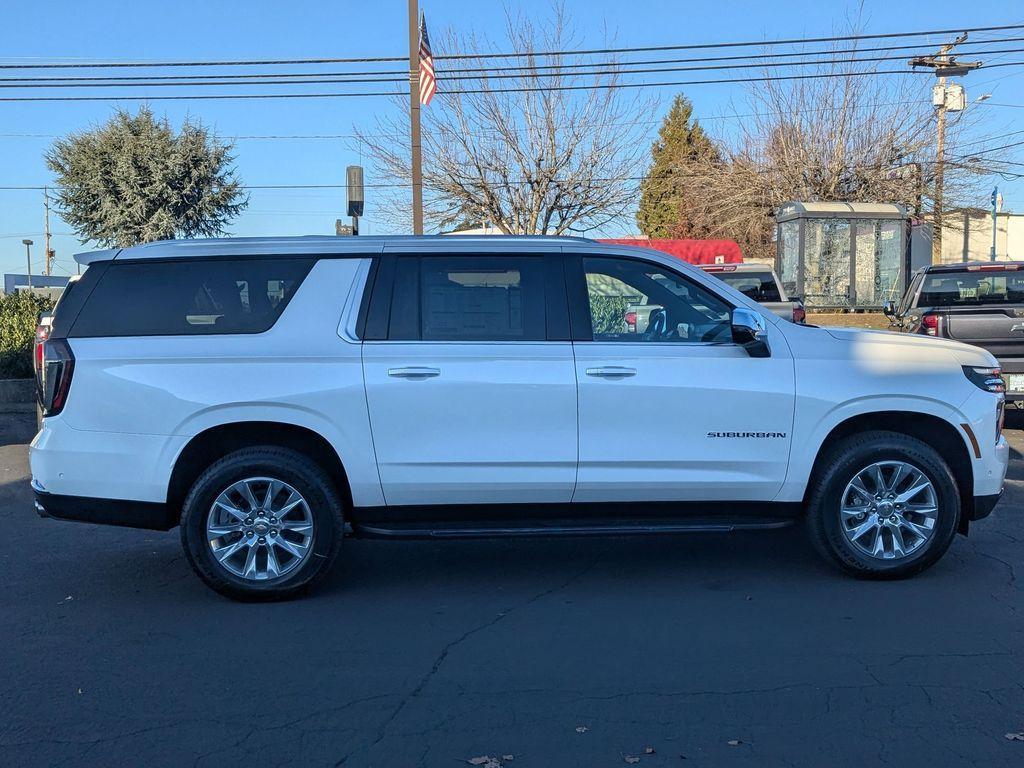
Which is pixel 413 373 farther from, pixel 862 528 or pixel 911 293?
pixel 911 293

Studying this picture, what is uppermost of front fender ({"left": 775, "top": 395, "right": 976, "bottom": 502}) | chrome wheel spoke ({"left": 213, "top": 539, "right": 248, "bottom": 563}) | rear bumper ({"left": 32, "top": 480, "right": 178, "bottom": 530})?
front fender ({"left": 775, "top": 395, "right": 976, "bottom": 502})

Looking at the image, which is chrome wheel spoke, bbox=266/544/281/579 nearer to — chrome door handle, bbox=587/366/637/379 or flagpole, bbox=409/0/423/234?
chrome door handle, bbox=587/366/637/379

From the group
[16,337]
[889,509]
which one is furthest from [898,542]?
[16,337]

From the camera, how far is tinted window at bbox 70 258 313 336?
5.48m

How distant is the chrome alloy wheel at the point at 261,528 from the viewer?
213 inches

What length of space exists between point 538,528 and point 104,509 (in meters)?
2.32

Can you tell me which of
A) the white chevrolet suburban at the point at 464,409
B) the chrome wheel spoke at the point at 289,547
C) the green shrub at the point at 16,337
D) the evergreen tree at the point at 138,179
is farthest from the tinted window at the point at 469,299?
the evergreen tree at the point at 138,179

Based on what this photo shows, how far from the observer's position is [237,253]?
5.61 meters

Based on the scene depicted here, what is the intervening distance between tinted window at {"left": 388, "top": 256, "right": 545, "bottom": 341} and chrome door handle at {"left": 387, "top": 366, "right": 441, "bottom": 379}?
8.0 inches

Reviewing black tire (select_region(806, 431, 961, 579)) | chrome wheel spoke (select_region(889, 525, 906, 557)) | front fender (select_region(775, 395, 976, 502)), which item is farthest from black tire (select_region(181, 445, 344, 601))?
chrome wheel spoke (select_region(889, 525, 906, 557))

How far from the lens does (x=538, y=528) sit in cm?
550

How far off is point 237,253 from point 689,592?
3.14m

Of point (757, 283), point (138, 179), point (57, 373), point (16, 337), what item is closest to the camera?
point (57, 373)

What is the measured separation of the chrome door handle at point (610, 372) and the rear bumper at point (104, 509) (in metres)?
2.40
